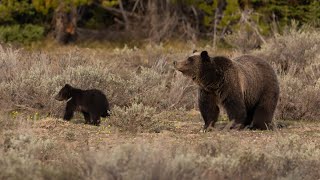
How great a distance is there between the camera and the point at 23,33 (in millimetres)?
28094

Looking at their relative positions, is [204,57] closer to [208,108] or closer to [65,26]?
[208,108]

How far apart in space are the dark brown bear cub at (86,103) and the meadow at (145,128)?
0.93ft

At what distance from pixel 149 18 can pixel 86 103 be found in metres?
15.8

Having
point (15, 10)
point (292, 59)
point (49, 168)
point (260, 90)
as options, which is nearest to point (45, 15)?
point (15, 10)

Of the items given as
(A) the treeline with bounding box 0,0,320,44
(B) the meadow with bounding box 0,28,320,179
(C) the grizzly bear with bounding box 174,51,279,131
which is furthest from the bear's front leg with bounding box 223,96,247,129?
(A) the treeline with bounding box 0,0,320,44

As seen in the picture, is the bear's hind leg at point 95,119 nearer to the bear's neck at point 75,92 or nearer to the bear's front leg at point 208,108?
the bear's neck at point 75,92

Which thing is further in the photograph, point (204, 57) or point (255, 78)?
point (255, 78)

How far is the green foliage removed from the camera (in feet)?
90.0

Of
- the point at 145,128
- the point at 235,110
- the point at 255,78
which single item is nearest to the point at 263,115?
the point at 255,78

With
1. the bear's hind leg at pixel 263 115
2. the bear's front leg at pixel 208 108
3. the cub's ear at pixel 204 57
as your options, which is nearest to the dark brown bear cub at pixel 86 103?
the bear's front leg at pixel 208 108

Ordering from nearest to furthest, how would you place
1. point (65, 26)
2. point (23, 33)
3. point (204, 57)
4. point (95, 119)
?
1. point (204, 57)
2. point (95, 119)
3. point (23, 33)
4. point (65, 26)

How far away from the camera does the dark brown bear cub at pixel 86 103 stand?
13320mm

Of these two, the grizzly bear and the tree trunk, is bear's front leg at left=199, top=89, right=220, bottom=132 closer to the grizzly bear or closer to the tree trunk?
the grizzly bear

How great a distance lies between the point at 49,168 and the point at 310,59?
38.1 ft
